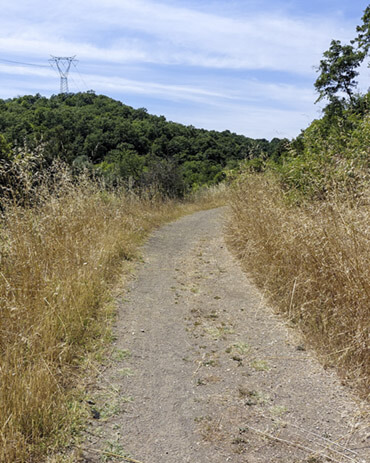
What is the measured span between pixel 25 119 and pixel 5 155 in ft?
52.2

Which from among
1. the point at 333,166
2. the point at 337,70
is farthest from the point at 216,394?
the point at 337,70

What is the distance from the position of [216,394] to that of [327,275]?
4.97ft

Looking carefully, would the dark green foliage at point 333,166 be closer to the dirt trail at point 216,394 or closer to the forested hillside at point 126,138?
the dirt trail at point 216,394

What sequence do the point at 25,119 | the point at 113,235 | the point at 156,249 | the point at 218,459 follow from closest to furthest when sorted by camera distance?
the point at 218,459
the point at 113,235
the point at 156,249
the point at 25,119

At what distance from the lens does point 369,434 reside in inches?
91.8

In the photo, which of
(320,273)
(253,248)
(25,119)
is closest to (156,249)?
(253,248)

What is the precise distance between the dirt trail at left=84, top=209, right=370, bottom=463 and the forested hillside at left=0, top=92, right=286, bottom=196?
11.5m

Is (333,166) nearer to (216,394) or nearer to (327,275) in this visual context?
(327,275)

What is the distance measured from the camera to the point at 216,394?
2811 mm

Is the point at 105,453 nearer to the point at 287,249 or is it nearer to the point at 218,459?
the point at 218,459

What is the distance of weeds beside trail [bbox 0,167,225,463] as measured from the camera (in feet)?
7.38

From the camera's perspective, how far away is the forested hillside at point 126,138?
56.5 ft

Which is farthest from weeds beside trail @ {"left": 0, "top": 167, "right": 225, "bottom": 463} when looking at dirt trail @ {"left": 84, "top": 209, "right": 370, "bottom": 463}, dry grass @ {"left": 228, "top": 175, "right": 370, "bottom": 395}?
dry grass @ {"left": 228, "top": 175, "right": 370, "bottom": 395}

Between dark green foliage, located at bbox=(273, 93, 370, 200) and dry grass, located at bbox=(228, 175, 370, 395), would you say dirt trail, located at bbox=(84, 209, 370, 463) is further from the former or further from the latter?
dark green foliage, located at bbox=(273, 93, 370, 200)
